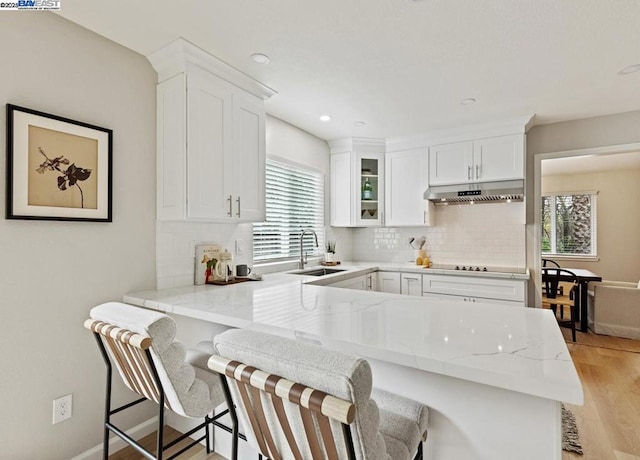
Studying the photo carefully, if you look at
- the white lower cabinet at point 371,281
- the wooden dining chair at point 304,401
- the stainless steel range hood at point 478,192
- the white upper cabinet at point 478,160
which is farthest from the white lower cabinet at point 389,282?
the wooden dining chair at point 304,401

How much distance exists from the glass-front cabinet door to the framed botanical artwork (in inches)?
112

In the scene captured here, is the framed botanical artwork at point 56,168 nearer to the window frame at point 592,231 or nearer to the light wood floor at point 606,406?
the light wood floor at point 606,406

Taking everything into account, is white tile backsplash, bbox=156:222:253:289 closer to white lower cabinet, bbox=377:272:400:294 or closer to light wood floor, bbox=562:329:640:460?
white lower cabinet, bbox=377:272:400:294

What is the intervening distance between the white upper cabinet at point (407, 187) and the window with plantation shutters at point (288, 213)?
0.86 metres

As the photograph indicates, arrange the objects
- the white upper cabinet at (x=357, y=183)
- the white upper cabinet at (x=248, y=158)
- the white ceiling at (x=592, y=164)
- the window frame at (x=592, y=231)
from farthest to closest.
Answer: the window frame at (x=592, y=231)
the white ceiling at (x=592, y=164)
the white upper cabinet at (x=357, y=183)
the white upper cabinet at (x=248, y=158)

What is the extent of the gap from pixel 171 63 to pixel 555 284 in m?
5.08

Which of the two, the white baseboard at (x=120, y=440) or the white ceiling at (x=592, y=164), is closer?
the white baseboard at (x=120, y=440)

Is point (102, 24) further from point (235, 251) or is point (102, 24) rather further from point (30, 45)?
point (235, 251)

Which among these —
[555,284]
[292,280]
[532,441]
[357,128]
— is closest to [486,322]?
[532,441]

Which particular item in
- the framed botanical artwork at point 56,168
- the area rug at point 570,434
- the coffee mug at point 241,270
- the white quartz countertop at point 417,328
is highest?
the framed botanical artwork at point 56,168

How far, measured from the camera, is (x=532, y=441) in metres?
1.01

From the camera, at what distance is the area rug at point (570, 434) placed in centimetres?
206

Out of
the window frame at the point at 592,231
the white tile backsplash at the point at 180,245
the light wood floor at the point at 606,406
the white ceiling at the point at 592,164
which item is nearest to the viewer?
the light wood floor at the point at 606,406

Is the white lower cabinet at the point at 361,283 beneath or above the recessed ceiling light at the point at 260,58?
beneath
